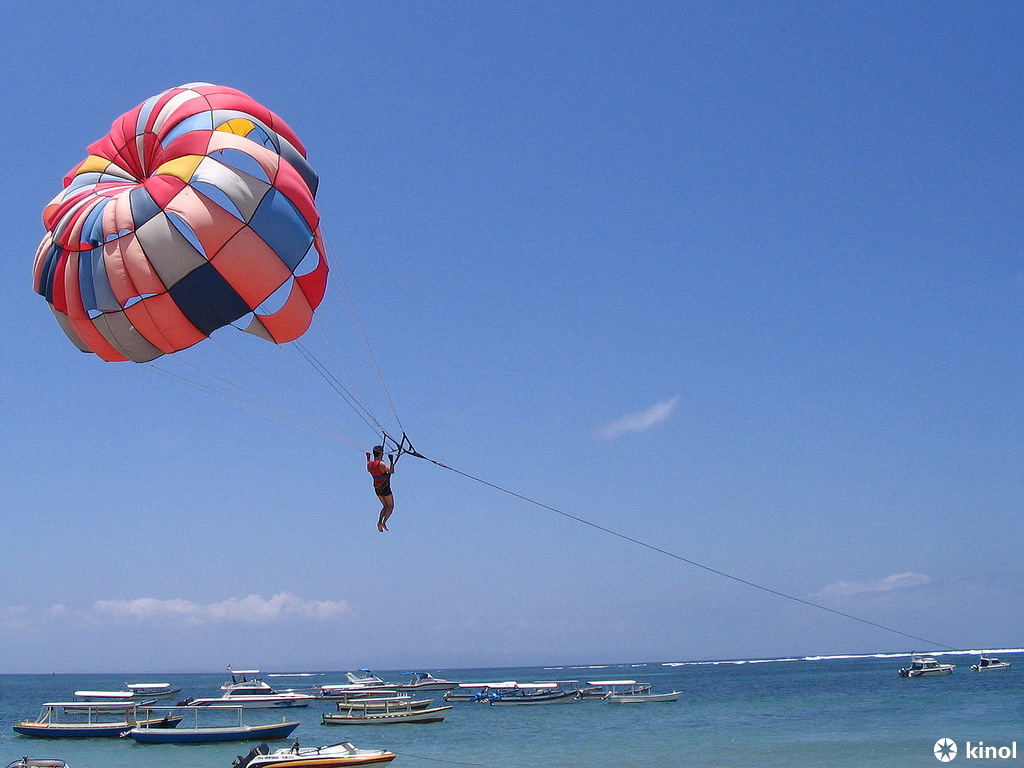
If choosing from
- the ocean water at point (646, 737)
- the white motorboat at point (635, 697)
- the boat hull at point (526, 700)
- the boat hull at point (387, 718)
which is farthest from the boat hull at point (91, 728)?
the white motorboat at point (635, 697)

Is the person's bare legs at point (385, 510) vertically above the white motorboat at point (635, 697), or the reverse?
the person's bare legs at point (385, 510)

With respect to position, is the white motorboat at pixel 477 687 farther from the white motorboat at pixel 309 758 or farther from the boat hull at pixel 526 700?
the white motorboat at pixel 309 758

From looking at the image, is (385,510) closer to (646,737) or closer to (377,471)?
(377,471)

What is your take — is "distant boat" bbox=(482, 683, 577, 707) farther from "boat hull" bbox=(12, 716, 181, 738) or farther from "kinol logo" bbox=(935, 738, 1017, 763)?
"kinol logo" bbox=(935, 738, 1017, 763)

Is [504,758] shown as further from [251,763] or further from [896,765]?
[896,765]

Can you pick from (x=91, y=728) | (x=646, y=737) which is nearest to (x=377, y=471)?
(x=646, y=737)

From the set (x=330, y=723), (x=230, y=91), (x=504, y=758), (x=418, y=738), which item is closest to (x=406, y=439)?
(x=230, y=91)

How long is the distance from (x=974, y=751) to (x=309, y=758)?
16299 millimetres

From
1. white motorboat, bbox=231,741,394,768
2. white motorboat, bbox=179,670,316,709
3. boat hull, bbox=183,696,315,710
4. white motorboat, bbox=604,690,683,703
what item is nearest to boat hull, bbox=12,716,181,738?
white motorboat, bbox=179,670,316,709

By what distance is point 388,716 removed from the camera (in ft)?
110

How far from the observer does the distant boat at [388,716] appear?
111ft

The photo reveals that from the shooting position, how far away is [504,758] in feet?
79.2

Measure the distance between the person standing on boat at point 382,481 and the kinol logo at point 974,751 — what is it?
53.3 ft

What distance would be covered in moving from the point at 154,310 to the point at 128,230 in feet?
3.32
